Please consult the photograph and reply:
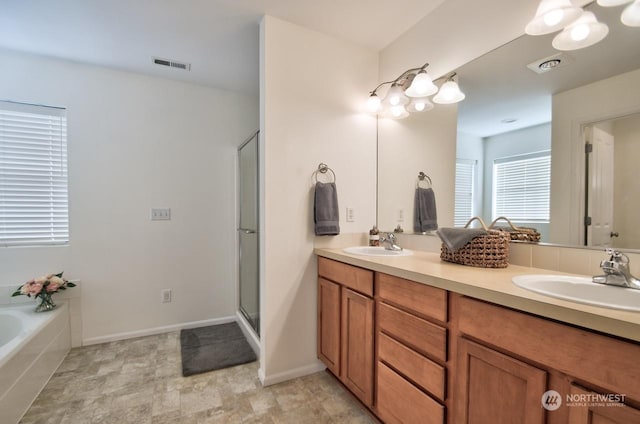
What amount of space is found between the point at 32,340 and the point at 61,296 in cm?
72

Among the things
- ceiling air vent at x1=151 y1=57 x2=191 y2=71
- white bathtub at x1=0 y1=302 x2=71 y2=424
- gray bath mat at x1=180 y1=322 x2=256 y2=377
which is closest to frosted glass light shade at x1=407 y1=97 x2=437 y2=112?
ceiling air vent at x1=151 y1=57 x2=191 y2=71

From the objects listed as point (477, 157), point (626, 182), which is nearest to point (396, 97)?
point (477, 157)

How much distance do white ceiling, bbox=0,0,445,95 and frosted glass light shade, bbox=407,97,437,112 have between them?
0.52 m

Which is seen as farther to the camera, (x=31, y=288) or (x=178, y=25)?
(x=31, y=288)

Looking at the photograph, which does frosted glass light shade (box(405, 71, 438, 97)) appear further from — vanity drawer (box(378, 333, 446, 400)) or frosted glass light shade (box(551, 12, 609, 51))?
vanity drawer (box(378, 333, 446, 400))

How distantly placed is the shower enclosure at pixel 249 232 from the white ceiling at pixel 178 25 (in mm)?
751

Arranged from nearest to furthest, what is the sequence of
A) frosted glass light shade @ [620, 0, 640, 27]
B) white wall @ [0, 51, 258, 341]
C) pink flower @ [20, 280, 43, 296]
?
frosted glass light shade @ [620, 0, 640, 27]
pink flower @ [20, 280, 43, 296]
white wall @ [0, 51, 258, 341]

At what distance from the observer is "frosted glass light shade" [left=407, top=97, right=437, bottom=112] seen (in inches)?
77.9

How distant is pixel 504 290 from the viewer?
919mm

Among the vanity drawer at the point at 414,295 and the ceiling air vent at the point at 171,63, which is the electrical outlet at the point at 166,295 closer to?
the ceiling air vent at the point at 171,63

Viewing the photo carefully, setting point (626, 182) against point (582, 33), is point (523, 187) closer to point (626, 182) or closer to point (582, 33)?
point (626, 182)

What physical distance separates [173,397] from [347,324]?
1166mm

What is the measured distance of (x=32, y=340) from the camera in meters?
1.77

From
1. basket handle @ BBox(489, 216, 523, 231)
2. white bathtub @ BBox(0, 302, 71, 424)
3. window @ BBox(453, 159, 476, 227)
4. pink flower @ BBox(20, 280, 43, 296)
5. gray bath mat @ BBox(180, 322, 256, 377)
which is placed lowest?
gray bath mat @ BBox(180, 322, 256, 377)
